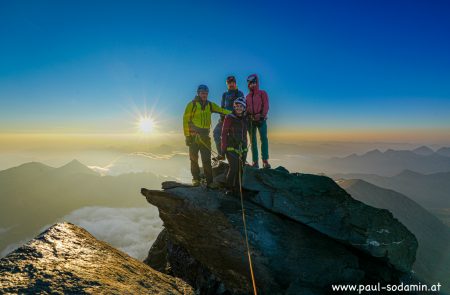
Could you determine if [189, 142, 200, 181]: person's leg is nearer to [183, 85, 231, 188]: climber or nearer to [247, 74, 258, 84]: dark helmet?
[183, 85, 231, 188]: climber

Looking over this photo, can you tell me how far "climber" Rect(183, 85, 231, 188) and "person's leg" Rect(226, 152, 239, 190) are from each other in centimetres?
98

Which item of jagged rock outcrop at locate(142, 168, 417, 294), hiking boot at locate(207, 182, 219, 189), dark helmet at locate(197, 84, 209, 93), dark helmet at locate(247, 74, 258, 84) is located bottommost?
jagged rock outcrop at locate(142, 168, 417, 294)

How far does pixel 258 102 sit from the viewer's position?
51.2 ft

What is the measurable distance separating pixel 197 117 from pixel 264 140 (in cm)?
489

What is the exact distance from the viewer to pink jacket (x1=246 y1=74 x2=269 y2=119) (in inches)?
614

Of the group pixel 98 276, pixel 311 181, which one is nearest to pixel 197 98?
pixel 311 181

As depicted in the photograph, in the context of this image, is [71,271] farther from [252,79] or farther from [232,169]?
[252,79]

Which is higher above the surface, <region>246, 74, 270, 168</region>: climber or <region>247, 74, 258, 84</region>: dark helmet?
<region>247, 74, 258, 84</region>: dark helmet

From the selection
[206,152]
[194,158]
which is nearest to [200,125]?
[206,152]

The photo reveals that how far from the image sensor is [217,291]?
13.9 meters

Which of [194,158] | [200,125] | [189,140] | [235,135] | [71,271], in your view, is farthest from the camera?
[194,158]

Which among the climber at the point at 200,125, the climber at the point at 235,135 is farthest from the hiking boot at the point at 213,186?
the climber at the point at 235,135

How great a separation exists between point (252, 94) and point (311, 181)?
20.9 feet

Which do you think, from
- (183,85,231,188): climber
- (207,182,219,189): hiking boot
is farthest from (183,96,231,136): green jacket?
(207,182,219,189): hiking boot
